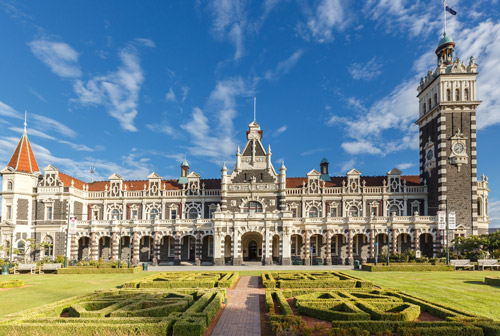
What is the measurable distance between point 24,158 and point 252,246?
1611 inches

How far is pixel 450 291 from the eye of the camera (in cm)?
2306

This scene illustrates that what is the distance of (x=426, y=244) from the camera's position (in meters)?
52.8

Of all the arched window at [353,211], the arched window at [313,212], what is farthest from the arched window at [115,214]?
the arched window at [353,211]

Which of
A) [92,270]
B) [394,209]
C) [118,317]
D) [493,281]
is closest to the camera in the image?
[118,317]

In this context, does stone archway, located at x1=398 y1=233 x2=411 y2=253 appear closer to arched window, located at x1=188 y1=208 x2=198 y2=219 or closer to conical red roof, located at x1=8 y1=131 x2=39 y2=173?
arched window, located at x1=188 y1=208 x2=198 y2=219

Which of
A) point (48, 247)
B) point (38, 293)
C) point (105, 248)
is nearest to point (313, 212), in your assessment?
point (105, 248)

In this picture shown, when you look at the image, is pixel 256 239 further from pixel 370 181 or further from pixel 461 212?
pixel 461 212

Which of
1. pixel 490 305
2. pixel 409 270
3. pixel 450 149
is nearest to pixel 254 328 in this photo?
pixel 490 305

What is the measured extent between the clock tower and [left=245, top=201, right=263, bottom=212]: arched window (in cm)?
2636

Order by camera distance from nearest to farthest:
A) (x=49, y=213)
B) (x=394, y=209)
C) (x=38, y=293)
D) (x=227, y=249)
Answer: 1. (x=38, y=293)
2. (x=227, y=249)
3. (x=394, y=209)
4. (x=49, y=213)

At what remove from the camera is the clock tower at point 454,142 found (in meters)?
50.4

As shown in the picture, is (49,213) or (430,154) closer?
(430,154)

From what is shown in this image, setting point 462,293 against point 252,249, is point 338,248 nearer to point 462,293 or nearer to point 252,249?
point 252,249

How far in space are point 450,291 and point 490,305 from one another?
4.89 m
